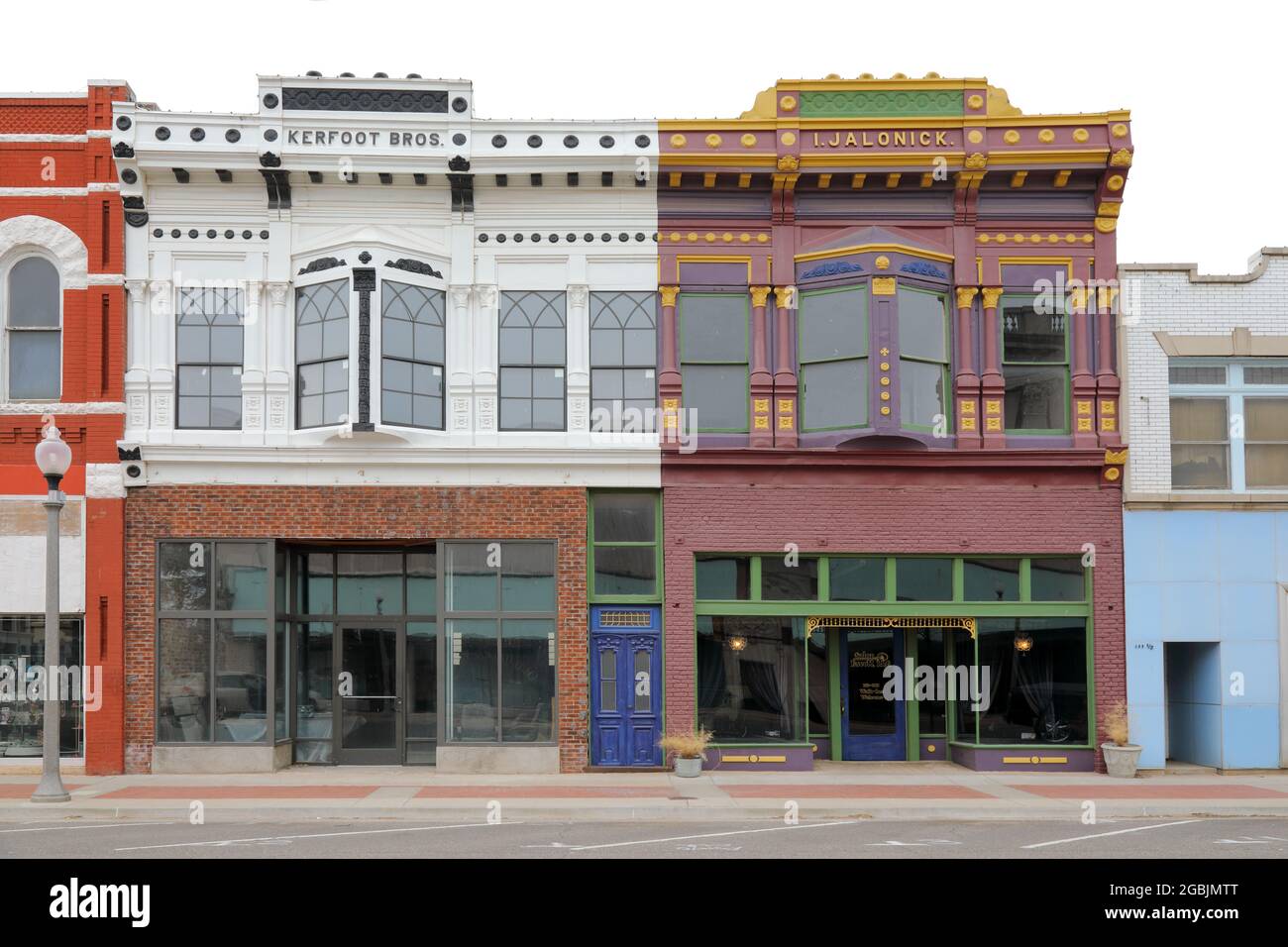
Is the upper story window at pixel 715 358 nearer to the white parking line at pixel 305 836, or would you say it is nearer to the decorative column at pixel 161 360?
the white parking line at pixel 305 836

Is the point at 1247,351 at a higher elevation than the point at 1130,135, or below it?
below

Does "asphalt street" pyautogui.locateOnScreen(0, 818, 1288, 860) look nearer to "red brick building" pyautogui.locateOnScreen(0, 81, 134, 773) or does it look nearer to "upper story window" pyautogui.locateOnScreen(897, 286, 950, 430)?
"red brick building" pyautogui.locateOnScreen(0, 81, 134, 773)

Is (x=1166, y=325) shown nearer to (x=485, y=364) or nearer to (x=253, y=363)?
(x=485, y=364)

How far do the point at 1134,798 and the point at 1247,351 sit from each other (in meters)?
7.73

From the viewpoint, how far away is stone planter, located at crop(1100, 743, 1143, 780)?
1942 centimetres

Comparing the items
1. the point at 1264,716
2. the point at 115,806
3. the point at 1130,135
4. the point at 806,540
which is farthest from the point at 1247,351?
the point at 115,806

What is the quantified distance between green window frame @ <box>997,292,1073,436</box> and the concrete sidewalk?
534 cm

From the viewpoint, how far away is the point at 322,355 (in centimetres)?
1994

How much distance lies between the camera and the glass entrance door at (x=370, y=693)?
20484 mm

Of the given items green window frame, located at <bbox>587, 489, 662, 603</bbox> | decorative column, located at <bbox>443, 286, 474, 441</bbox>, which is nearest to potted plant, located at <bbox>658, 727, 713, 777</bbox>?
green window frame, located at <bbox>587, 489, 662, 603</bbox>

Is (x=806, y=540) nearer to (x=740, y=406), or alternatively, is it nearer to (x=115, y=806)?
(x=740, y=406)

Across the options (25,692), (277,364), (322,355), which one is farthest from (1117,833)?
(25,692)

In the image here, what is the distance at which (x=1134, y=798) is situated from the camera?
56.0 ft

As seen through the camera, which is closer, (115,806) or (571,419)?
(115,806)
